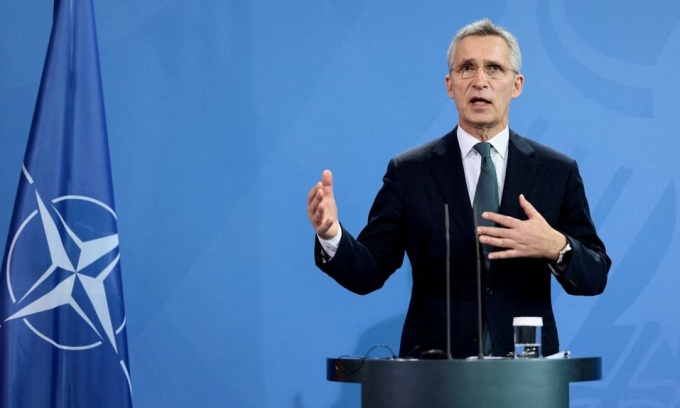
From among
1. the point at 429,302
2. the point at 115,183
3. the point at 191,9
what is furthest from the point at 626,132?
the point at 115,183

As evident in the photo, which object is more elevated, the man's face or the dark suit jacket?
the man's face

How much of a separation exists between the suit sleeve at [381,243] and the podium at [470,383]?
0.62 metres

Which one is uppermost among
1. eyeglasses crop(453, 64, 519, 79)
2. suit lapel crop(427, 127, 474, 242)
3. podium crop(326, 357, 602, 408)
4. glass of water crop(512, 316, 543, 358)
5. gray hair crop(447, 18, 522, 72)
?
gray hair crop(447, 18, 522, 72)

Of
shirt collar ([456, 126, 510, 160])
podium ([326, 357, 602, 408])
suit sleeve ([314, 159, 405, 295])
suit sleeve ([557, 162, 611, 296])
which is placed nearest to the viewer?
podium ([326, 357, 602, 408])

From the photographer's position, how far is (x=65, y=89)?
2.91 meters

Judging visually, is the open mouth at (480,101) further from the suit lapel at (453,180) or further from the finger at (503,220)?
the finger at (503,220)

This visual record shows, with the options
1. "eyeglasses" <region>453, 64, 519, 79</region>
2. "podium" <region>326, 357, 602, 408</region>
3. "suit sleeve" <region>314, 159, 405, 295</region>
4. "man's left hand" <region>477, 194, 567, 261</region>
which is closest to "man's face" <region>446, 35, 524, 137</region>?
"eyeglasses" <region>453, 64, 519, 79</region>

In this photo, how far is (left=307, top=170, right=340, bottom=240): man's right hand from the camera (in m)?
2.30

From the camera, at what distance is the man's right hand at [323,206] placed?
7.55ft

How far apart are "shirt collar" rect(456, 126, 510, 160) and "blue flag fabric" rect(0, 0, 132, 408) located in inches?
43.5

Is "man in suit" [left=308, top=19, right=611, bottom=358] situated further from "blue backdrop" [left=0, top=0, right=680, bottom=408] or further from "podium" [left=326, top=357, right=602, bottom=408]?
"blue backdrop" [left=0, top=0, right=680, bottom=408]

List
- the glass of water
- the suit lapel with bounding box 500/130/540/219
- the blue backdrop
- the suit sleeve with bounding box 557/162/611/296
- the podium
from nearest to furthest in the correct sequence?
the podium
the glass of water
the suit sleeve with bounding box 557/162/611/296
the suit lapel with bounding box 500/130/540/219
the blue backdrop

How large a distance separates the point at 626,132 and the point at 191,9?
1.74 m

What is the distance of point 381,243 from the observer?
282 cm
